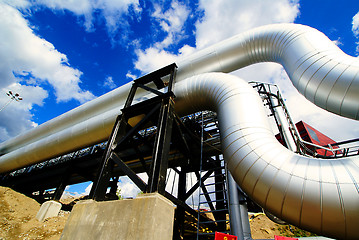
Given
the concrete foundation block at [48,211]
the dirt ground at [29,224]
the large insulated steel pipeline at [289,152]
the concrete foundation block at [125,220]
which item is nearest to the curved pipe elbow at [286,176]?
the large insulated steel pipeline at [289,152]

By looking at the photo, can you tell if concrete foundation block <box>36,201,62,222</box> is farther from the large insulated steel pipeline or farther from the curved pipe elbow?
the curved pipe elbow

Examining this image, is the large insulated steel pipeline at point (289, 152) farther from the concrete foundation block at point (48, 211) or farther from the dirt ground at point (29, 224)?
the concrete foundation block at point (48, 211)

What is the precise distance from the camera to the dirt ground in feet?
19.9

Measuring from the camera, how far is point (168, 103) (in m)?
4.54

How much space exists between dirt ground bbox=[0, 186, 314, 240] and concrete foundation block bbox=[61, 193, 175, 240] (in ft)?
13.5

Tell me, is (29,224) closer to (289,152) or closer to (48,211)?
(48,211)

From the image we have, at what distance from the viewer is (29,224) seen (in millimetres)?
6914

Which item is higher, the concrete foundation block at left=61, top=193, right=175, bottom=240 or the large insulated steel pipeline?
the large insulated steel pipeline

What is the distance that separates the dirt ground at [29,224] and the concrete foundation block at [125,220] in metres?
4.11

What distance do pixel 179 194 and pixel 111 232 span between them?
12.7 feet

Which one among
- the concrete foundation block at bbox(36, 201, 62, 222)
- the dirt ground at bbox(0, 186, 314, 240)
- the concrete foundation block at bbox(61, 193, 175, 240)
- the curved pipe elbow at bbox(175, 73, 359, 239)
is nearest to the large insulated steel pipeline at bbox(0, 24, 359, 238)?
the curved pipe elbow at bbox(175, 73, 359, 239)

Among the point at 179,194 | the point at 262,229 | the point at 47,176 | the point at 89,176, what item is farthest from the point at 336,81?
the point at 47,176

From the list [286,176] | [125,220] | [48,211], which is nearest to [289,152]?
[286,176]

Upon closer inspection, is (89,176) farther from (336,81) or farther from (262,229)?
(336,81)
